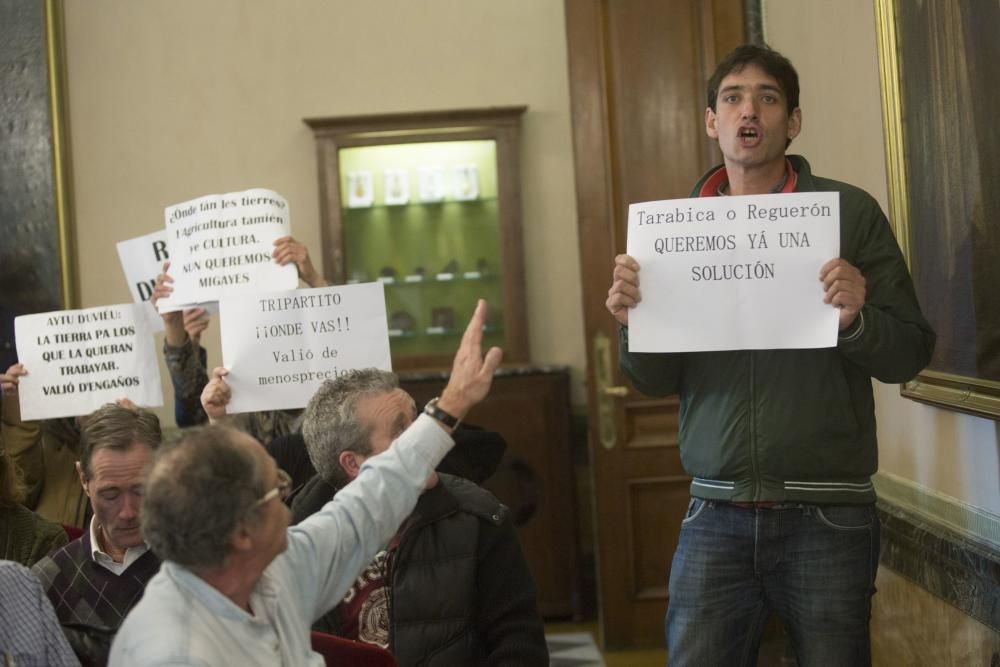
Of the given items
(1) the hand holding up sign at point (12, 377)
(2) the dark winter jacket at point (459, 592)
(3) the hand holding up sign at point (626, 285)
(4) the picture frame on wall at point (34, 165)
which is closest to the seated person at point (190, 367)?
(1) the hand holding up sign at point (12, 377)

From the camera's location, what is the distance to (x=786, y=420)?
7.02 ft

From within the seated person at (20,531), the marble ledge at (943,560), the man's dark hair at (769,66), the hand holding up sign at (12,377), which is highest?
the man's dark hair at (769,66)

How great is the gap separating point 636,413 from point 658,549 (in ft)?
1.86

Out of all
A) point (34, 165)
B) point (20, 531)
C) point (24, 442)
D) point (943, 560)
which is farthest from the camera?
point (34, 165)

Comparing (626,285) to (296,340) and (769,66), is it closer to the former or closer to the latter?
(769,66)

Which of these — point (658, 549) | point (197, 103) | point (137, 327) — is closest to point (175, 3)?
point (197, 103)

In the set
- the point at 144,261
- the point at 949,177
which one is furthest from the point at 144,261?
the point at 949,177

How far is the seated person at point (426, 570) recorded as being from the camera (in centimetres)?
232

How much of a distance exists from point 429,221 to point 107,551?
11.7ft

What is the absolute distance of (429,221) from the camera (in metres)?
5.68

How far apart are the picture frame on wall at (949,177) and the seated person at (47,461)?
2885mm

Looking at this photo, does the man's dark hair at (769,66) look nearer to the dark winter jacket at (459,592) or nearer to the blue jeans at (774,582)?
the blue jeans at (774,582)

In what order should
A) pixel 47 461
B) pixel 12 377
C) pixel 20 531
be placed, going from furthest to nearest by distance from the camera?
1. pixel 47 461
2. pixel 12 377
3. pixel 20 531

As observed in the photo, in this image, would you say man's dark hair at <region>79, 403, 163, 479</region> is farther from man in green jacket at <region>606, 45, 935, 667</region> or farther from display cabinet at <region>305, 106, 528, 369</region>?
display cabinet at <region>305, 106, 528, 369</region>
